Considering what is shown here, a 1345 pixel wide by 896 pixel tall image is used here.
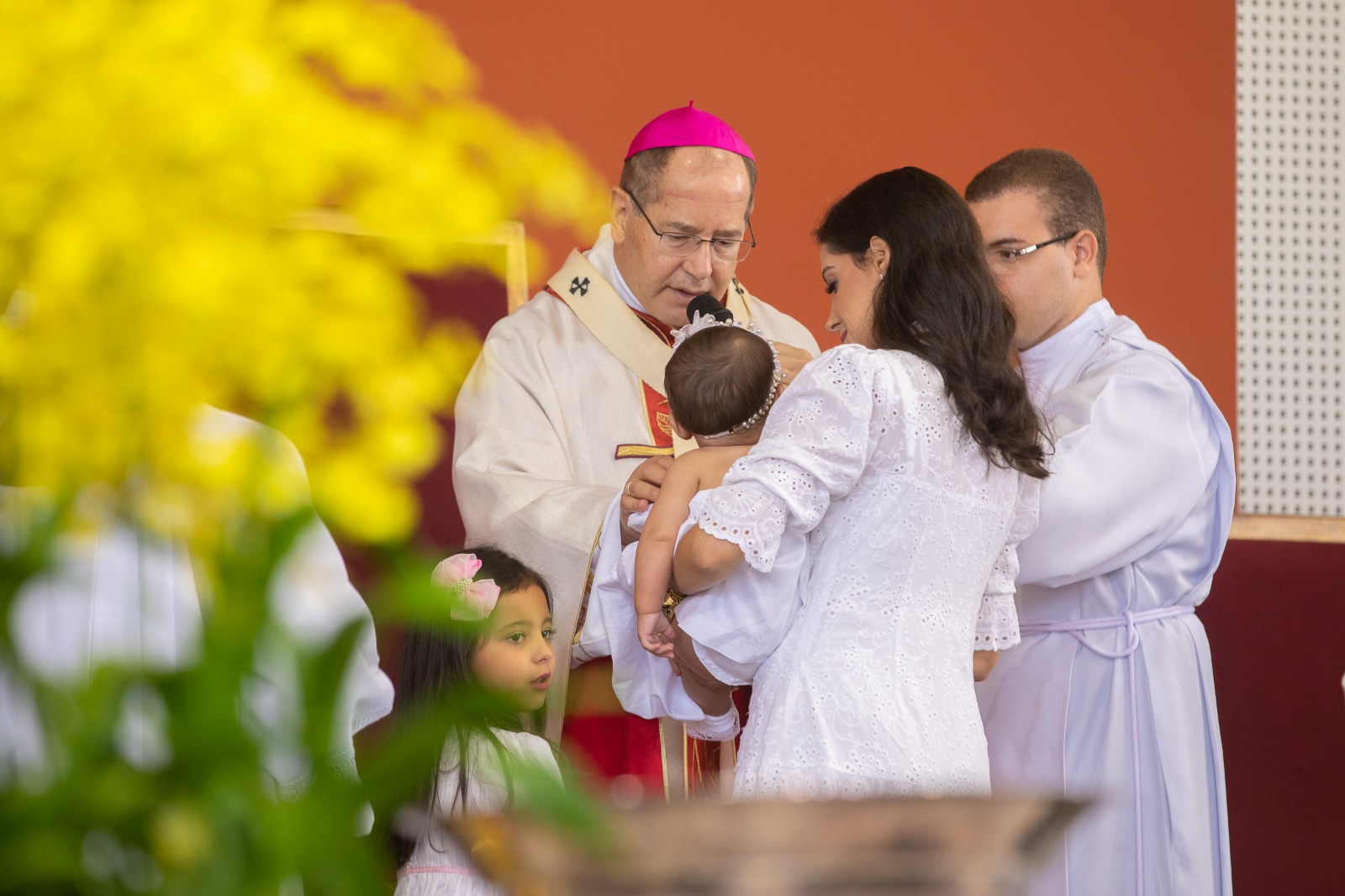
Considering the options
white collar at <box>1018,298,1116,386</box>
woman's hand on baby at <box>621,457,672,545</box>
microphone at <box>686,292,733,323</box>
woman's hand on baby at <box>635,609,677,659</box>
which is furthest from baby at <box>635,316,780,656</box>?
white collar at <box>1018,298,1116,386</box>

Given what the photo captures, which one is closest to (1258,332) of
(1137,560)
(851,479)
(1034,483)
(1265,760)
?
(1265,760)

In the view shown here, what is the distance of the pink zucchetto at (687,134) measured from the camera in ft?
10.9

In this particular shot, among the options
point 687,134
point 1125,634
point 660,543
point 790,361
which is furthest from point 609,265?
point 1125,634

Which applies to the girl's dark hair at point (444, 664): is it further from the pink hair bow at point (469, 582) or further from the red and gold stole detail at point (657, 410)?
the red and gold stole detail at point (657, 410)

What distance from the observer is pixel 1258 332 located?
4.79 m

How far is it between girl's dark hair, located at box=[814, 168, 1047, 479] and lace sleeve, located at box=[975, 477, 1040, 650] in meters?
0.16

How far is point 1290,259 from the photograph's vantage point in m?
4.84

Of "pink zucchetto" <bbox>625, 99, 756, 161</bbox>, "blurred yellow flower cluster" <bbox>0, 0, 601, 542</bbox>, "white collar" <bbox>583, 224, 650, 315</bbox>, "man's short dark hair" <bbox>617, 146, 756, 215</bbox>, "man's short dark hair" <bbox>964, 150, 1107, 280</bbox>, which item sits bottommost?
"blurred yellow flower cluster" <bbox>0, 0, 601, 542</bbox>

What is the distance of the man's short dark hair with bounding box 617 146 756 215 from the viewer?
3.28 m

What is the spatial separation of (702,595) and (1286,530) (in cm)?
264

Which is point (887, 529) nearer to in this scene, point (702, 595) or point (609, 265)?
point (702, 595)

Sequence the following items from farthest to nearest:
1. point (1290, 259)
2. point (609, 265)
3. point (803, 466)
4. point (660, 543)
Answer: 1. point (1290, 259)
2. point (609, 265)
3. point (660, 543)
4. point (803, 466)

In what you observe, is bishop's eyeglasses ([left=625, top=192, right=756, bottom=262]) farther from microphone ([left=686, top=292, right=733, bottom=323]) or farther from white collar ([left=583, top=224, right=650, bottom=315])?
microphone ([left=686, top=292, right=733, bottom=323])

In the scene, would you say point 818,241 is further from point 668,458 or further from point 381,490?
point 381,490
